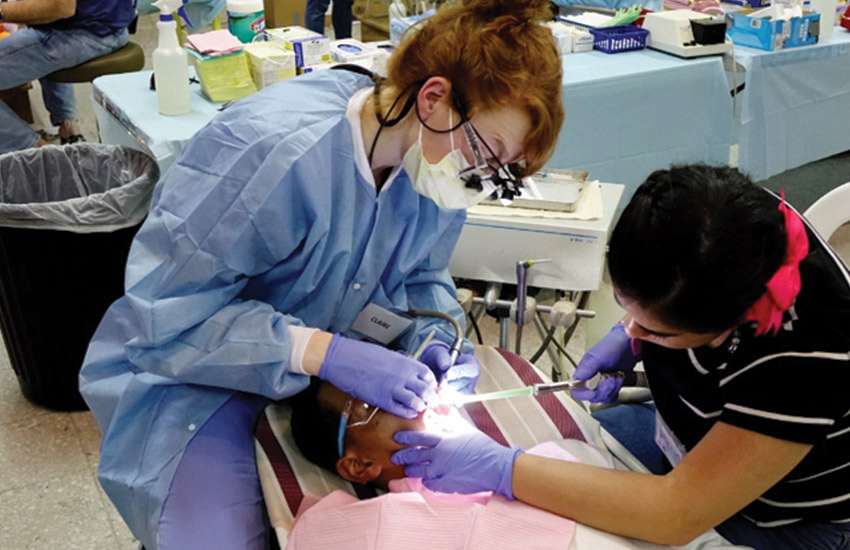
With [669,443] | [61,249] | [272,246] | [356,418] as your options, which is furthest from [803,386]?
[61,249]

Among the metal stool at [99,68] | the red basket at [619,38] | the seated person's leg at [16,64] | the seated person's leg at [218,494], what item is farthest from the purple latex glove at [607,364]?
the seated person's leg at [16,64]

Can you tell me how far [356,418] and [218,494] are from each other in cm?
26

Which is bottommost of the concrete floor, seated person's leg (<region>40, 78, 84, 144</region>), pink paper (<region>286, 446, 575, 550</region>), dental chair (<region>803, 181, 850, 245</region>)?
the concrete floor

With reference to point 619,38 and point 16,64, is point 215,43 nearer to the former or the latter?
point 619,38

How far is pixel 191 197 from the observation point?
1.35 metres

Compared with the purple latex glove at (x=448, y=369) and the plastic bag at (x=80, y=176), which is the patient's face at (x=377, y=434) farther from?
the plastic bag at (x=80, y=176)

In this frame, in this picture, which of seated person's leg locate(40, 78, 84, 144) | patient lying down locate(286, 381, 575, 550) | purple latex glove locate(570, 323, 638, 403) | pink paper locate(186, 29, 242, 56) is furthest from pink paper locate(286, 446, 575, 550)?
seated person's leg locate(40, 78, 84, 144)

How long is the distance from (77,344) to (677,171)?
1.92 m

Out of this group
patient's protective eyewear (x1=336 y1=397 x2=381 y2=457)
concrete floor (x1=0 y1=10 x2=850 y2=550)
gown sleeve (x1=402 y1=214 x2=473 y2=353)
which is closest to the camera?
patient's protective eyewear (x1=336 y1=397 x2=381 y2=457)

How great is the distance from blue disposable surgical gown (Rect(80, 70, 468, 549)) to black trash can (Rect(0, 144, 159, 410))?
2.71 feet

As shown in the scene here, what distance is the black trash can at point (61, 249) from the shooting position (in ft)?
7.31

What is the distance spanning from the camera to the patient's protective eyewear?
1.43 meters

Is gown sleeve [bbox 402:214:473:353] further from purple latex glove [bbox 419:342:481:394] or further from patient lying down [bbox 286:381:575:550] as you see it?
patient lying down [bbox 286:381:575:550]

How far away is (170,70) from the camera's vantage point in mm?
Answer: 2441
